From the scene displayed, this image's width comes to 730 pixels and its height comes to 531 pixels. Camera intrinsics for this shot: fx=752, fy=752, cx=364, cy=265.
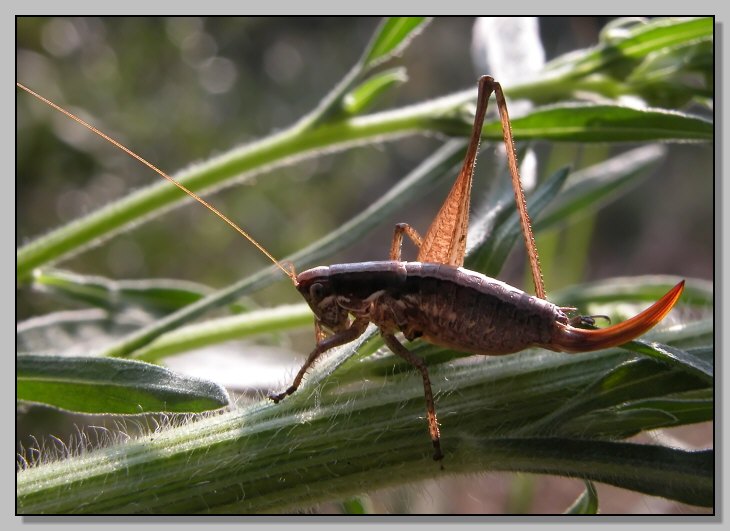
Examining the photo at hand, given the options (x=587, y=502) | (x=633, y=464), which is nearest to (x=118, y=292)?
(x=587, y=502)

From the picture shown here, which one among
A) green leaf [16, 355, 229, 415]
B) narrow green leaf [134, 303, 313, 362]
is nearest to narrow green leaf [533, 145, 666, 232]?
narrow green leaf [134, 303, 313, 362]

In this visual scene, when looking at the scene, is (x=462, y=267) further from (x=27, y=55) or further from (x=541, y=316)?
(x=27, y=55)

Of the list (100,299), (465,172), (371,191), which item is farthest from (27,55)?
(371,191)

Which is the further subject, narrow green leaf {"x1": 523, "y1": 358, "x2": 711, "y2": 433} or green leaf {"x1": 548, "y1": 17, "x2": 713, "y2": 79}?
green leaf {"x1": 548, "y1": 17, "x2": 713, "y2": 79}

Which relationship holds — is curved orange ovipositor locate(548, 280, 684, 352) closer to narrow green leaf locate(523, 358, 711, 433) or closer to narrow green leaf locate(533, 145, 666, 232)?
narrow green leaf locate(523, 358, 711, 433)

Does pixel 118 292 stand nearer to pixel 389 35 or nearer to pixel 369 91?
pixel 369 91

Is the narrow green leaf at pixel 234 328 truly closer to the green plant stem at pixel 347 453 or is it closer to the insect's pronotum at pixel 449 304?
the insect's pronotum at pixel 449 304

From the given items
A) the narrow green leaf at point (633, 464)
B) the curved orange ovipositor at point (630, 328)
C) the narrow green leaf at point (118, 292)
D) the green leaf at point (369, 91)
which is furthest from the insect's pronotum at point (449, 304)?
the narrow green leaf at point (118, 292)
